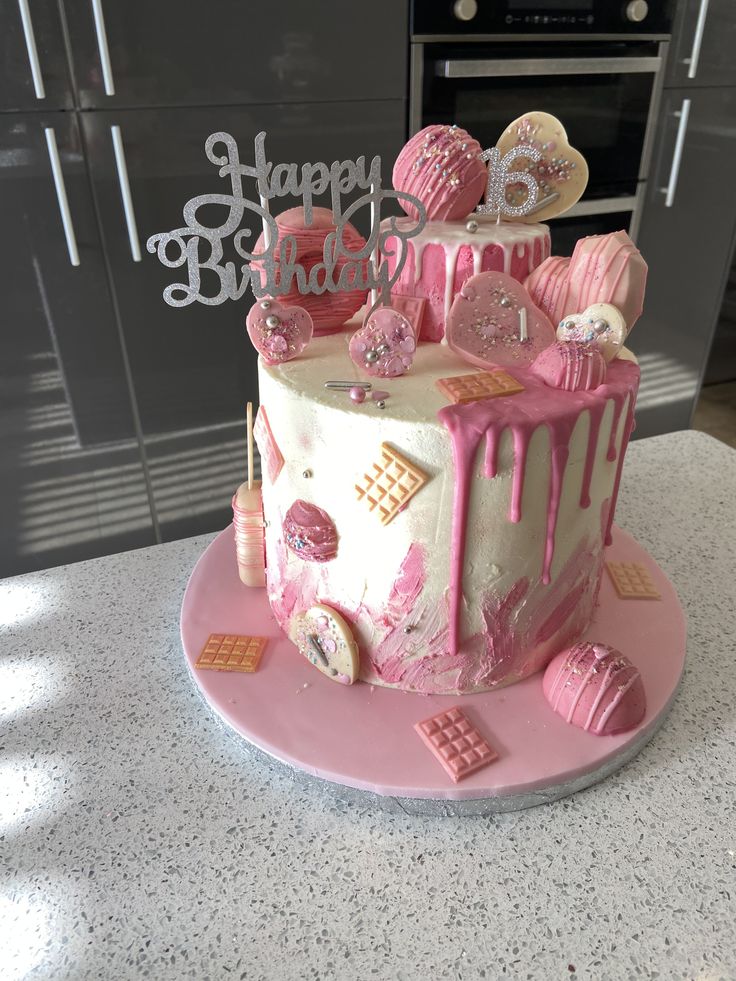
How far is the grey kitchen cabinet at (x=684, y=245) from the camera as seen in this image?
7.00 feet

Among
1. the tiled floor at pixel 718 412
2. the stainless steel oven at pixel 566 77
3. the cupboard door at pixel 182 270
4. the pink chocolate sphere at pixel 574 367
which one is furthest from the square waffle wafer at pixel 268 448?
the tiled floor at pixel 718 412

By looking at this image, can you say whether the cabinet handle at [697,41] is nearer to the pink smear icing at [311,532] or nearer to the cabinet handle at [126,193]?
the cabinet handle at [126,193]

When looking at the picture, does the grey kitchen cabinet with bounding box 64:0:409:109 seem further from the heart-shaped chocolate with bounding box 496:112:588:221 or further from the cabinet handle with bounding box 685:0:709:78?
the cabinet handle with bounding box 685:0:709:78

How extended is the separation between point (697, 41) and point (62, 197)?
1675 mm

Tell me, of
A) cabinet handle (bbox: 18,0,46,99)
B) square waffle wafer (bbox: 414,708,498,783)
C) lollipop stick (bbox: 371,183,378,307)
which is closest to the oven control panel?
cabinet handle (bbox: 18,0,46,99)

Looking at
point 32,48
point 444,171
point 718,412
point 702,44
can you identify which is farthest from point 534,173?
point 718,412

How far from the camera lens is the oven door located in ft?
5.90

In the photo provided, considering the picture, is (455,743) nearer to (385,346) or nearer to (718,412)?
(385,346)

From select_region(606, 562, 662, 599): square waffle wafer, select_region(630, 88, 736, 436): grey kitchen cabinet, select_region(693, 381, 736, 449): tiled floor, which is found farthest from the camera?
select_region(693, 381, 736, 449): tiled floor

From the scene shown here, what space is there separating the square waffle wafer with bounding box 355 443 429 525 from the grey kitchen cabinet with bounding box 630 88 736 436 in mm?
1695

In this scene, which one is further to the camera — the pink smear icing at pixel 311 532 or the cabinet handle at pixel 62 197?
the cabinet handle at pixel 62 197

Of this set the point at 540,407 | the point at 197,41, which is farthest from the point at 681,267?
the point at 540,407

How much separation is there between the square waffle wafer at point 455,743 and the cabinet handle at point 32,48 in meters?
1.41

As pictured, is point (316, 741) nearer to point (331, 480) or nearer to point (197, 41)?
point (331, 480)
